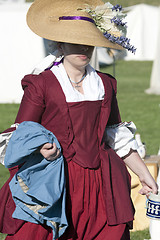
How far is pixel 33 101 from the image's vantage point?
8.00ft

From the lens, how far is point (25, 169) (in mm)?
2369

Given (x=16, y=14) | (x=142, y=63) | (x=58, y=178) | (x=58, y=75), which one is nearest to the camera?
(x=58, y=178)

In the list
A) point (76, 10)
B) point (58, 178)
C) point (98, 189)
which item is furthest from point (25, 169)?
point (76, 10)

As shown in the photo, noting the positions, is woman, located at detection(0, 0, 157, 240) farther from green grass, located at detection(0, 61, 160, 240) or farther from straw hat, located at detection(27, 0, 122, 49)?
green grass, located at detection(0, 61, 160, 240)

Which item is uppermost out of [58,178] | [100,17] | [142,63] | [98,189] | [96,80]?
[100,17]

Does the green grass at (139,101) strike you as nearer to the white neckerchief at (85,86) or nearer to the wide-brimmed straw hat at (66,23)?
the white neckerchief at (85,86)

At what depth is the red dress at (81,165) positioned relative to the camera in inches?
96.6

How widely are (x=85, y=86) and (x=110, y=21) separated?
362 mm

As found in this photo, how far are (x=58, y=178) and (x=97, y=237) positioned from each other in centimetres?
43

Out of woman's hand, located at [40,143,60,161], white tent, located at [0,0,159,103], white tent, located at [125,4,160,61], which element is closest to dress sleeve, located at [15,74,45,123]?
woman's hand, located at [40,143,60,161]

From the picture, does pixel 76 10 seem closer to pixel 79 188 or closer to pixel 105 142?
pixel 105 142

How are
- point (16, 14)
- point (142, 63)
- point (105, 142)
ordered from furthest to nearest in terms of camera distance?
point (142, 63), point (16, 14), point (105, 142)

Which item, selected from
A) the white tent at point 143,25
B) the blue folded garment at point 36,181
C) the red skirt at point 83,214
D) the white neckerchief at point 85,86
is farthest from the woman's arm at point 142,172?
the white tent at point 143,25

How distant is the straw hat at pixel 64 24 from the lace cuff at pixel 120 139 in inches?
18.0
